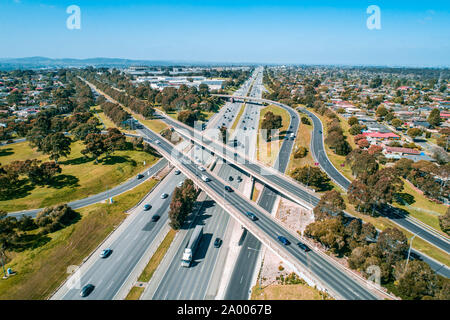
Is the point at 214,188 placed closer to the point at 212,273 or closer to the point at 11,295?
the point at 212,273

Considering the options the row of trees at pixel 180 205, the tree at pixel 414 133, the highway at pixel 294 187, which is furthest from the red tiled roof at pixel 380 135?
the row of trees at pixel 180 205

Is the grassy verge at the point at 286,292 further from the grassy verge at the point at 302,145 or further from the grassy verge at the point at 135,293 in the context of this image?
the grassy verge at the point at 302,145

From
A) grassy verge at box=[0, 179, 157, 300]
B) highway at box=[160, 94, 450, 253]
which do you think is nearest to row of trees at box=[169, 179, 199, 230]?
grassy verge at box=[0, 179, 157, 300]

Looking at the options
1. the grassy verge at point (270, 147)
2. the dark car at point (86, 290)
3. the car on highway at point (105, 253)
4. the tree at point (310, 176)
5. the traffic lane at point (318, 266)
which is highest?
the grassy verge at point (270, 147)

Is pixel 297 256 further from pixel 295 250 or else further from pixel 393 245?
pixel 393 245

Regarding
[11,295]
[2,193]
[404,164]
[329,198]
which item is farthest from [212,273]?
[404,164]

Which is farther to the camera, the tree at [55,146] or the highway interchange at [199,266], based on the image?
the tree at [55,146]
